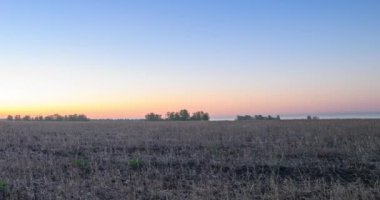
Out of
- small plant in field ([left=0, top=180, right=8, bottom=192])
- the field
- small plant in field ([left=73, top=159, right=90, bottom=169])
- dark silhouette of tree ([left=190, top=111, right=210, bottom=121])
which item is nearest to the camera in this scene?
the field

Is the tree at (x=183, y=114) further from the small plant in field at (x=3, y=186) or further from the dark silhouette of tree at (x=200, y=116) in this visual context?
the small plant in field at (x=3, y=186)

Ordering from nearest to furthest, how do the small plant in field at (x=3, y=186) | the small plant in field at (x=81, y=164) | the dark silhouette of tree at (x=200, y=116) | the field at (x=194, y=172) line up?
the field at (x=194, y=172), the small plant in field at (x=3, y=186), the small plant in field at (x=81, y=164), the dark silhouette of tree at (x=200, y=116)

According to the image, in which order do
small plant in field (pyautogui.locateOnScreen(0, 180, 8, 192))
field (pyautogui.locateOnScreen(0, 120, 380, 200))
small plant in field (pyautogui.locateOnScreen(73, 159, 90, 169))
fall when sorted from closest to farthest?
field (pyautogui.locateOnScreen(0, 120, 380, 200))
small plant in field (pyautogui.locateOnScreen(0, 180, 8, 192))
small plant in field (pyautogui.locateOnScreen(73, 159, 90, 169))

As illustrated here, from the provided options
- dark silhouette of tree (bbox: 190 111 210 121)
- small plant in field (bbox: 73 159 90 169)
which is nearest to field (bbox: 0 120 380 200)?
small plant in field (bbox: 73 159 90 169)

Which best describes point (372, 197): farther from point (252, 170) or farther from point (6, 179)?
point (6, 179)

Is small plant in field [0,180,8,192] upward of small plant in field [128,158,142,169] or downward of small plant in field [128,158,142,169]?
downward

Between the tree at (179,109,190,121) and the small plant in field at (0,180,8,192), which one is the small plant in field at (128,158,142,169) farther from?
the tree at (179,109,190,121)

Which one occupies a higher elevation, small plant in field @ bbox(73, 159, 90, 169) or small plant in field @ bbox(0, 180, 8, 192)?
small plant in field @ bbox(73, 159, 90, 169)

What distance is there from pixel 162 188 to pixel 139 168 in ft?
10.6

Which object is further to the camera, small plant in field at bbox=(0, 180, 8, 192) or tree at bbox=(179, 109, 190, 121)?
tree at bbox=(179, 109, 190, 121)

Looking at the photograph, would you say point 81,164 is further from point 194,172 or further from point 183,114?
point 183,114

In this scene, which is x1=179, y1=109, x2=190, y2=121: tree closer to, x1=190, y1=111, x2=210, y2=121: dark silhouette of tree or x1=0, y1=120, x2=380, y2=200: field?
x1=190, y1=111, x2=210, y2=121: dark silhouette of tree

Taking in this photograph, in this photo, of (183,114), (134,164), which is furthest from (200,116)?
(134,164)

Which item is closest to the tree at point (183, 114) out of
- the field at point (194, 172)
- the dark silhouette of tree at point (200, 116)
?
the dark silhouette of tree at point (200, 116)
